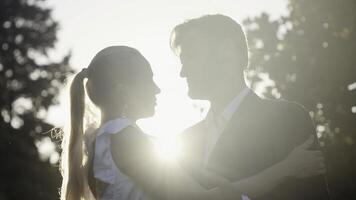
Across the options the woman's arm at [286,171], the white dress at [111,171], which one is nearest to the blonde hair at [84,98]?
the white dress at [111,171]

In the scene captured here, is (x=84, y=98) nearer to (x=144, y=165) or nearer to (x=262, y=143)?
(x=144, y=165)

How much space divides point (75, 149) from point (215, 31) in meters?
2.03

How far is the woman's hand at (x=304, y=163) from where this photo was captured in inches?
152

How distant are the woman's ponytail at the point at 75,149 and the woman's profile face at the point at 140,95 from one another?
0.50 metres

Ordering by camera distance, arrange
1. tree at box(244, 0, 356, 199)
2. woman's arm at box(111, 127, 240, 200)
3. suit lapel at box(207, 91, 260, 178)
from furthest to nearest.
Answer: tree at box(244, 0, 356, 199)
suit lapel at box(207, 91, 260, 178)
woman's arm at box(111, 127, 240, 200)

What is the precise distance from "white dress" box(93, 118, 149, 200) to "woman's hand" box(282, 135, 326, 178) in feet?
3.77

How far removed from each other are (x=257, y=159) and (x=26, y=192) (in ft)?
68.3

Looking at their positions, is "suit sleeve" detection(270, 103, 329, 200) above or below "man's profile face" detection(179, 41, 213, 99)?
below

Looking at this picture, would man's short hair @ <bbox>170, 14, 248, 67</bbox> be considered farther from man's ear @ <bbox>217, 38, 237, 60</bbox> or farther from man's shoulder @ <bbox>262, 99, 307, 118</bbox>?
man's shoulder @ <bbox>262, 99, 307, 118</bbox>

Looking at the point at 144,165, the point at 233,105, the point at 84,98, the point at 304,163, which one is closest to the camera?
the point at 144,165

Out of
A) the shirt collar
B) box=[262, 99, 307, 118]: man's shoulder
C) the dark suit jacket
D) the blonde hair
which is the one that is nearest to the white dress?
the blonde hair

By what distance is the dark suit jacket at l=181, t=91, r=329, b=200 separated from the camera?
4.04 metres

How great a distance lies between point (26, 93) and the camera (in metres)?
25.6

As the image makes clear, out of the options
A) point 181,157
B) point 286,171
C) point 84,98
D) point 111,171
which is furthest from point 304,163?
point 84,98
